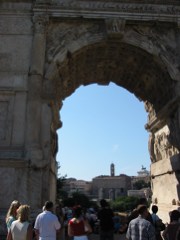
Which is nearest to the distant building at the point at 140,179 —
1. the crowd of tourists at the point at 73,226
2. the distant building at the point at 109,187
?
the distant building at the point at 109,187

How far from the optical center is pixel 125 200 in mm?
70812

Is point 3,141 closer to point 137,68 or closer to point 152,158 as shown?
point 137,68

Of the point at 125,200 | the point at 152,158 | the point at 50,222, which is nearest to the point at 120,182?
the point at 125,200

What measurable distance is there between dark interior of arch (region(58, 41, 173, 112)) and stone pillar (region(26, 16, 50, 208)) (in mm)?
1075

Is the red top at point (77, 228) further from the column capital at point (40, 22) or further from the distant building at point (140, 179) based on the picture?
the distant building at point (140, 179)

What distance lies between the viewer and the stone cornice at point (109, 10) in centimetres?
1162

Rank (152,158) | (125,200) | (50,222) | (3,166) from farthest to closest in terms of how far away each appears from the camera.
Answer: (125,200) < (152,158) < (3,166) < (50,222)

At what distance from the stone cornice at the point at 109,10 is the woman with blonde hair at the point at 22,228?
28.2 feet

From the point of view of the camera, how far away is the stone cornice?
38.1 ft

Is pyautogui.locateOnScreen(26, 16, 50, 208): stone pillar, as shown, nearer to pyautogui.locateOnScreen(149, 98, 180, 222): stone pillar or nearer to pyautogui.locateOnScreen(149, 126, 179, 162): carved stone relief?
pyautogui.locateOnScreen(149, 98, 180, 222): stone pillar

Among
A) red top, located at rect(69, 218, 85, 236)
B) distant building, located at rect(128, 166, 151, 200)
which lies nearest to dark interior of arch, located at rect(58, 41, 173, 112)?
red top, located at rect(69, 218, 85, 236)

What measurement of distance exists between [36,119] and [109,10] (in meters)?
5.17

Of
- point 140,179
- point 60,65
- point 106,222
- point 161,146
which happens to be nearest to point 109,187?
point 140,179

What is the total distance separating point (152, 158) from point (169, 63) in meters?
5.05
